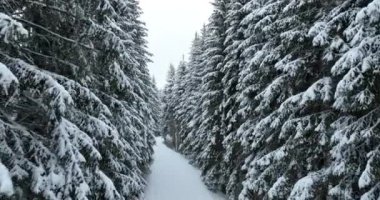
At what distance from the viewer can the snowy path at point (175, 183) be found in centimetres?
2723

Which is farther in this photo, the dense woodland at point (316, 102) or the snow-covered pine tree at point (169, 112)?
the snow-covered pine tree at point (169, 112)

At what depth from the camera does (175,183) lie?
31.1 meters

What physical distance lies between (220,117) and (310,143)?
14.3 metres

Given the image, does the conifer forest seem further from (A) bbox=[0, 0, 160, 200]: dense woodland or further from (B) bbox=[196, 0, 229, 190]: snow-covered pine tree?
(B) bbox=[196, 0, 229, 190]: snow-covered pine tree

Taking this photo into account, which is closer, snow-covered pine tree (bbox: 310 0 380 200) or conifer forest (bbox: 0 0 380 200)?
conifer forest (bbox: 0 0 380 200)

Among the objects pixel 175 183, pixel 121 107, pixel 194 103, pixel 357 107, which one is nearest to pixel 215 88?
pixel 175 183

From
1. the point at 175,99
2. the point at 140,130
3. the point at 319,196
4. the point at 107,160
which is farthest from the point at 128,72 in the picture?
the point at 175,99

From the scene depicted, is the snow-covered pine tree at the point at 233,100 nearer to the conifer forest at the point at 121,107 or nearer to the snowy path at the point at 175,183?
the conifer forest at the point at 121,107

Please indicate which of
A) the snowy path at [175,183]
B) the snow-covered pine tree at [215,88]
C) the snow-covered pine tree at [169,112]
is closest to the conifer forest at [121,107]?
the snow-covered pine tree at [215,88]

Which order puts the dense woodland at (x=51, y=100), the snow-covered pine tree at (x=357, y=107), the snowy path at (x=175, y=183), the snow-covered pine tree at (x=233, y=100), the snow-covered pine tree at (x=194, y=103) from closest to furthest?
the dense woodland at (x=51, y=100) < the snow-covered pine tree at (x=357, y=107) < the snow-covered pine tree at (x=233, y=100) < the snowy path at (x=175, y=183) < the snow-covered pine tree at (x=194, y=103)

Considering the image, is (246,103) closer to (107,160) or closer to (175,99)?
(107,160)

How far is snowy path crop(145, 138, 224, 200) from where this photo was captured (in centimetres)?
2723

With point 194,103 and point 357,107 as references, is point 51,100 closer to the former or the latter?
point 357,107

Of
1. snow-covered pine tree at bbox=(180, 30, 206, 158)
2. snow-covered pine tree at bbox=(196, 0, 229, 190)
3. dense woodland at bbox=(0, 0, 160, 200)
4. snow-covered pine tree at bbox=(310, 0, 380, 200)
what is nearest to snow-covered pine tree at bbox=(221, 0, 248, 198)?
snow-covered pine tree at bbox=(196, 0, 229, 190)
